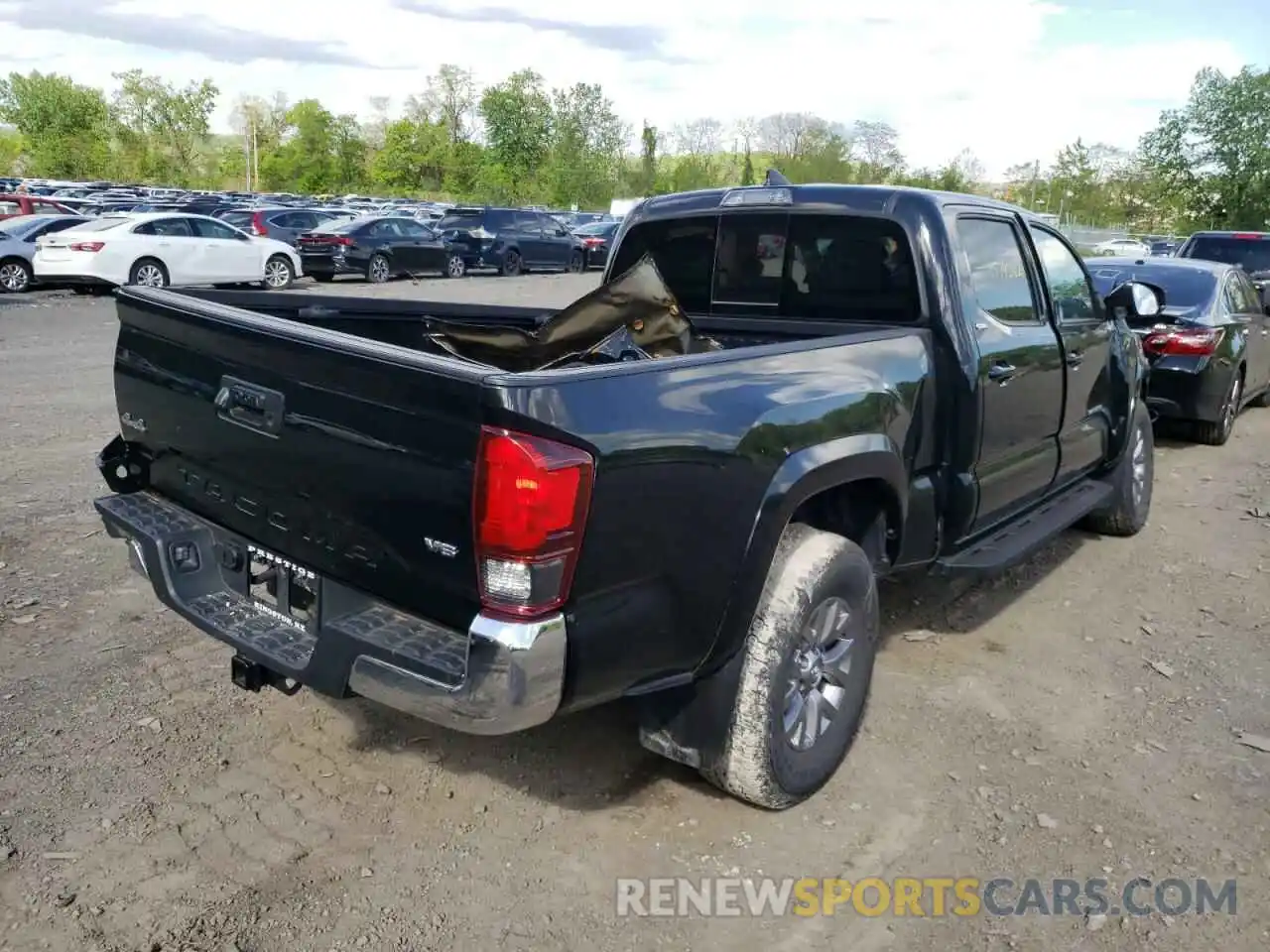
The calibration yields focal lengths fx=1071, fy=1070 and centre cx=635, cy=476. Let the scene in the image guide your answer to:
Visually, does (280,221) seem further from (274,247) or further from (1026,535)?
(1026,535)

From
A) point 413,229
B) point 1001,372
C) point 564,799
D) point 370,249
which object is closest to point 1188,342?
point 1001,372

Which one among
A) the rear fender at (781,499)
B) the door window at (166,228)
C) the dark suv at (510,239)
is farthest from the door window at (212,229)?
the rear fender at (781,499)

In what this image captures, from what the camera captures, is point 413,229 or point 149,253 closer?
point 149,253

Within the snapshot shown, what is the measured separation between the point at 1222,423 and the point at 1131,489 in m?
3.64

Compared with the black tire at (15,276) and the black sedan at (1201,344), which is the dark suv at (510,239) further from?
the black sedan at (1201,344)

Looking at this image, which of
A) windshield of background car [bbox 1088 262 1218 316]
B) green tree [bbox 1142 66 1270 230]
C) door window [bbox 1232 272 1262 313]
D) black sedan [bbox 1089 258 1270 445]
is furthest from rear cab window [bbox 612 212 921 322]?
green tree [bbox 1142 66 1270 230]

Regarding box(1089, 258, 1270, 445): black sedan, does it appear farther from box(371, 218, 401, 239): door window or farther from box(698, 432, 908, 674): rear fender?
box(371, 218, 401, 239): door window

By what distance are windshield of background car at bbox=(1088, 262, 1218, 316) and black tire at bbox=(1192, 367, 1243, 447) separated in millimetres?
727

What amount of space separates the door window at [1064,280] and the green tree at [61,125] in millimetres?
80189

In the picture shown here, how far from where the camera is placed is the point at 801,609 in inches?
128

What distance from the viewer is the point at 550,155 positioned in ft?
239

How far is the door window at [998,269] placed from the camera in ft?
14.4

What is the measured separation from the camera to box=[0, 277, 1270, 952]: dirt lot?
2914 mm

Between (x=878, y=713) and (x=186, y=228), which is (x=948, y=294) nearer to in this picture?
(x=878, y=713)
